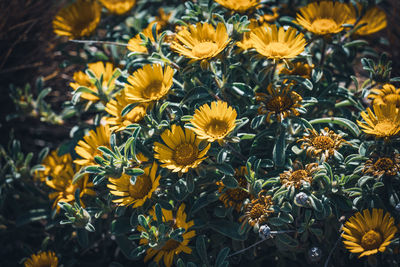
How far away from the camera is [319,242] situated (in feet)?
6.48

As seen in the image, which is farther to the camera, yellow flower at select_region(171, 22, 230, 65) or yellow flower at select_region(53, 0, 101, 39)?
yellow flower at select_region(53, 0, 101, 39)

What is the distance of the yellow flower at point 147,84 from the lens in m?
1.77

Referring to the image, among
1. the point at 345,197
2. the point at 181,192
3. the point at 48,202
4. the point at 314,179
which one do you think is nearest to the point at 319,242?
the point at 345,197

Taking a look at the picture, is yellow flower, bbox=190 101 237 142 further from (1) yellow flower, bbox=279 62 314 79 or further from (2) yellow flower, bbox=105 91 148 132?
(1) yellow flower, bbox=279 62 314 79

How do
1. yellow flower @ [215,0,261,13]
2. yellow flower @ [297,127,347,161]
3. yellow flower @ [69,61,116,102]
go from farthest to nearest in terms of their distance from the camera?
yellow flower @ [69,61,116,102] → yellow flower @ [215,0,261,13] → yellow flower @ [297,127,347,161]

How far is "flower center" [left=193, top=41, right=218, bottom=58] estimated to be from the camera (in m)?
1.70

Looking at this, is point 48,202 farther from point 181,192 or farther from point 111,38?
point 111,38

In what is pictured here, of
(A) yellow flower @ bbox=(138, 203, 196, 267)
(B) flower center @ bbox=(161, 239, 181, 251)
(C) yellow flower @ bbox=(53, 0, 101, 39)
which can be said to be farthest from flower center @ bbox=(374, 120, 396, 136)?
(C) yellow flower @ bbox=(53, 0, 101, 39)

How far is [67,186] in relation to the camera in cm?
204

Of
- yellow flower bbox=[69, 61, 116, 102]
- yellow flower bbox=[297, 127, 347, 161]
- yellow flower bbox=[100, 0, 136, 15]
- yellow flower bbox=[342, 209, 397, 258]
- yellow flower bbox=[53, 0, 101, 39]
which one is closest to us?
yellow flower bbox=[342, 209, 397, 258]

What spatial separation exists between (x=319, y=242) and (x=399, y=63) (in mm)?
1292

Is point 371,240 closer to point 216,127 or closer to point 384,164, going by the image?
point 384,164

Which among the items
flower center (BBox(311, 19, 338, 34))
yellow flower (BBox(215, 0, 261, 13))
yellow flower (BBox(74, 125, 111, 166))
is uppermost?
yellow flower (BBox(215, 0, 261, 13))

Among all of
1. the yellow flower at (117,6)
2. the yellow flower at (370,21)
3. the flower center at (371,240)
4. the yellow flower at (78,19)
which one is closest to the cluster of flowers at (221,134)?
the flower center at (371,240)
